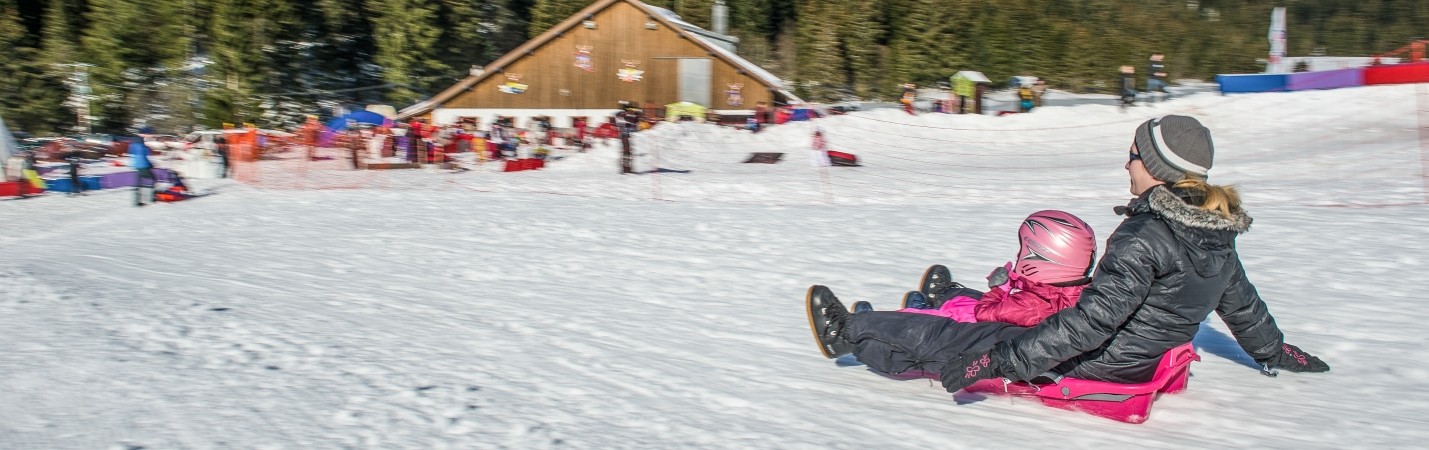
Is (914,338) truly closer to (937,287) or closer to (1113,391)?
(1113,391)

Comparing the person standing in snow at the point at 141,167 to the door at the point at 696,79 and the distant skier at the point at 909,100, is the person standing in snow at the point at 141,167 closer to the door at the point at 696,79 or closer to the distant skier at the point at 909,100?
the distant skier at the point at 909,100

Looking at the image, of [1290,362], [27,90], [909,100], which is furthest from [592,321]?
[27,90]

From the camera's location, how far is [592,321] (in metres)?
6.24

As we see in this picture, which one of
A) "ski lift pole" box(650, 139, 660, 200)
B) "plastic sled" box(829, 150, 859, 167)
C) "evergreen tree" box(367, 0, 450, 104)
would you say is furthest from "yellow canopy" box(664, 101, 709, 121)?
"evergreen tree" box(367, 0, 450, 104)

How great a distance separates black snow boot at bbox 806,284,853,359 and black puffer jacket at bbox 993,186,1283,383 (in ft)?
3.23

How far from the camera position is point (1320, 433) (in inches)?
159

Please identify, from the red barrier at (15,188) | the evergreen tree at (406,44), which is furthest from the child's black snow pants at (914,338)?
the evergreen tree at (406,44)

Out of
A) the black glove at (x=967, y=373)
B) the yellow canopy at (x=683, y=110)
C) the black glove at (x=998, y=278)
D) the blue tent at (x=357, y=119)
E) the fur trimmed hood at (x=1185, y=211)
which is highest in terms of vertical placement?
the yellow canopy at (x=683, y=110)

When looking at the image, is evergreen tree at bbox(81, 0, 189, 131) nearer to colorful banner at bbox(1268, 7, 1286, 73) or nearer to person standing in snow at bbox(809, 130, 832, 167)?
person standing in snow at bbox(809, 130, 832, 167)

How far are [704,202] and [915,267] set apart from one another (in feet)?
18.3

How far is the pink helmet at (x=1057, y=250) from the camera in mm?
4410

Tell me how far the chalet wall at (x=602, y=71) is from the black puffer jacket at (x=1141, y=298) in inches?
1095

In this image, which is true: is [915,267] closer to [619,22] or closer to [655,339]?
[655,339]

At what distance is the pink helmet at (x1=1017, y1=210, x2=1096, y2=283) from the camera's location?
4.41 m
